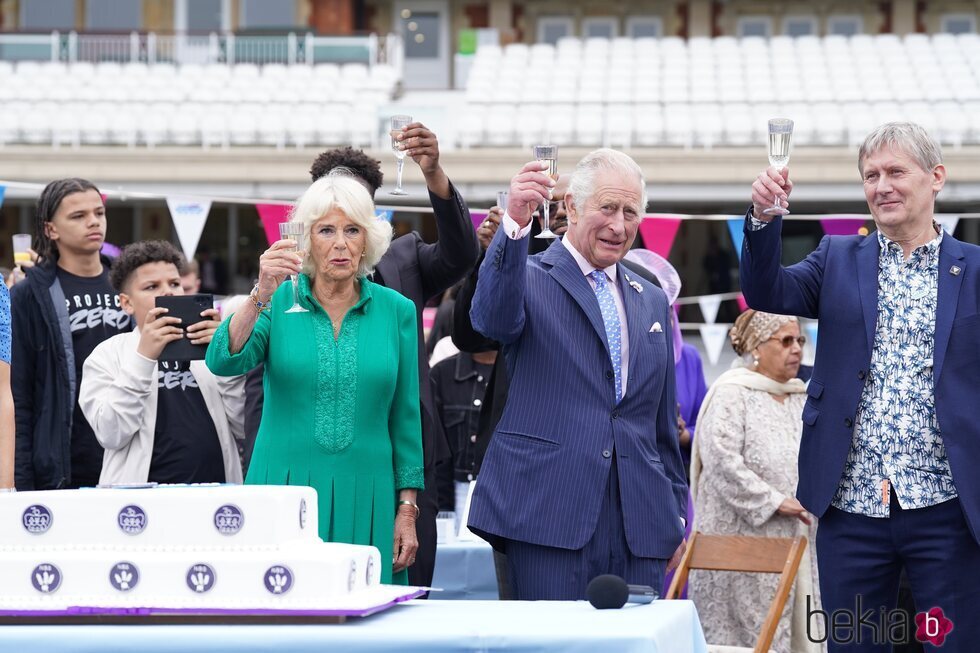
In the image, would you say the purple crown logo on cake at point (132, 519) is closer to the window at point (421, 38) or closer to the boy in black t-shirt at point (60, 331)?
the boy in black t-shirt at point (60, 331)

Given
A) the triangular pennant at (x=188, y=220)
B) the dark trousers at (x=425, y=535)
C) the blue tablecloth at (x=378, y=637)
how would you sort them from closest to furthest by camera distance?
the blue tablecloth at (x=378, y=637), the dark trousers at (x=425, y=535), the triangular pennant at (x=188, y=220)

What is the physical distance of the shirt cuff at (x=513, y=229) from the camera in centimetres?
295

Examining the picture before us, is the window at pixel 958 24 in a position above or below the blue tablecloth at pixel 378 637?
above

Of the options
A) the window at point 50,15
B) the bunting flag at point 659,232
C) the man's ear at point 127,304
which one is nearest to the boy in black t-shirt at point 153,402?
the man's ear at point 127,304

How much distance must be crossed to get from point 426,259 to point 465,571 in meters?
1.18

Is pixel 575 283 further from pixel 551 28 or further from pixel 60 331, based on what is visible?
pixel 551 28

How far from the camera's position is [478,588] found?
431 cm

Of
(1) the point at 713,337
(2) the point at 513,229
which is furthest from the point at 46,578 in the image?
(1) the point at 713,337

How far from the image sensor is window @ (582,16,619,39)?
80.2ft

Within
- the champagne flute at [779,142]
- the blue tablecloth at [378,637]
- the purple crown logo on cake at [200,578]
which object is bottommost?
the blue tablecloth at [378,637]

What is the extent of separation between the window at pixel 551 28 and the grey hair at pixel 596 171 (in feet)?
72.5

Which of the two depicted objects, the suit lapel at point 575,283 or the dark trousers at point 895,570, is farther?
the suit lapel at point 575,283

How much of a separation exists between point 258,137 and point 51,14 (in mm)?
9331

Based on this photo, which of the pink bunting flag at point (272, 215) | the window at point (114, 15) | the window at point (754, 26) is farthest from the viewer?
the window at point (754, 26)
